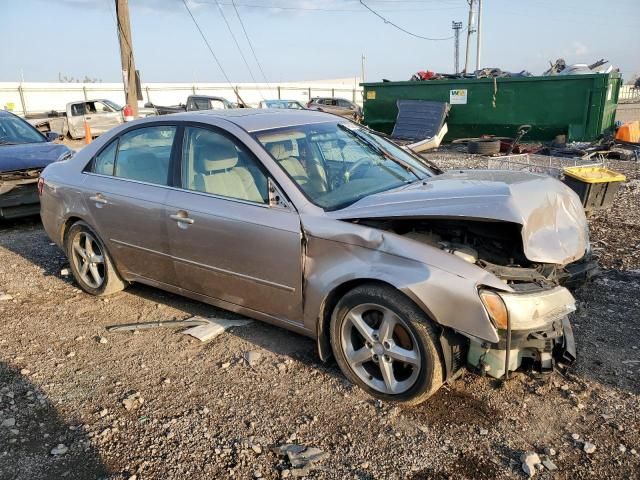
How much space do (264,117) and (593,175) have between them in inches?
178

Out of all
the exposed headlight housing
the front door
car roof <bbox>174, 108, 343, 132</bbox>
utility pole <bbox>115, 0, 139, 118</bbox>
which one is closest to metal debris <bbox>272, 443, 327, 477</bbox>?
the front door

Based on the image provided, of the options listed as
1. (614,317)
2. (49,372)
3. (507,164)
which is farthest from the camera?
(507,164)

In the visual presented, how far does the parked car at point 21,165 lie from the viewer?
6.93 metres

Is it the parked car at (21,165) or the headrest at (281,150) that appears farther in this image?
the parked car at (21,165)

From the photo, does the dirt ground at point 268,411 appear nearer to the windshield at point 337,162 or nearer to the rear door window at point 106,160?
the windshield at point 337,162

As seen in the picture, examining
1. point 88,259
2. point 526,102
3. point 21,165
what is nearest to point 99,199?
point 88,259

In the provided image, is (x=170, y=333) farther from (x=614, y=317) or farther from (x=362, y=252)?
(x=614, y=317)

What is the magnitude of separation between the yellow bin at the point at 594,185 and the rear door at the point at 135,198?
16.1ft

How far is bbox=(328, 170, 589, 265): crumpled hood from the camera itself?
289 cm

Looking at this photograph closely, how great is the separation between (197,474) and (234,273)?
1.36 m

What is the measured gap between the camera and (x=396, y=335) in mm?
3061

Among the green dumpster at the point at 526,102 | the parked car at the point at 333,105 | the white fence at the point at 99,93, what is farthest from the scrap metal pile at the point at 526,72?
the white fence at the point at 99,93

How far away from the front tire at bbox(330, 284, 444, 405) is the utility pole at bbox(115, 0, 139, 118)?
12.7 meters

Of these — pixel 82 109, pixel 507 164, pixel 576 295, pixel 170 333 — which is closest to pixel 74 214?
pixel 170 333
